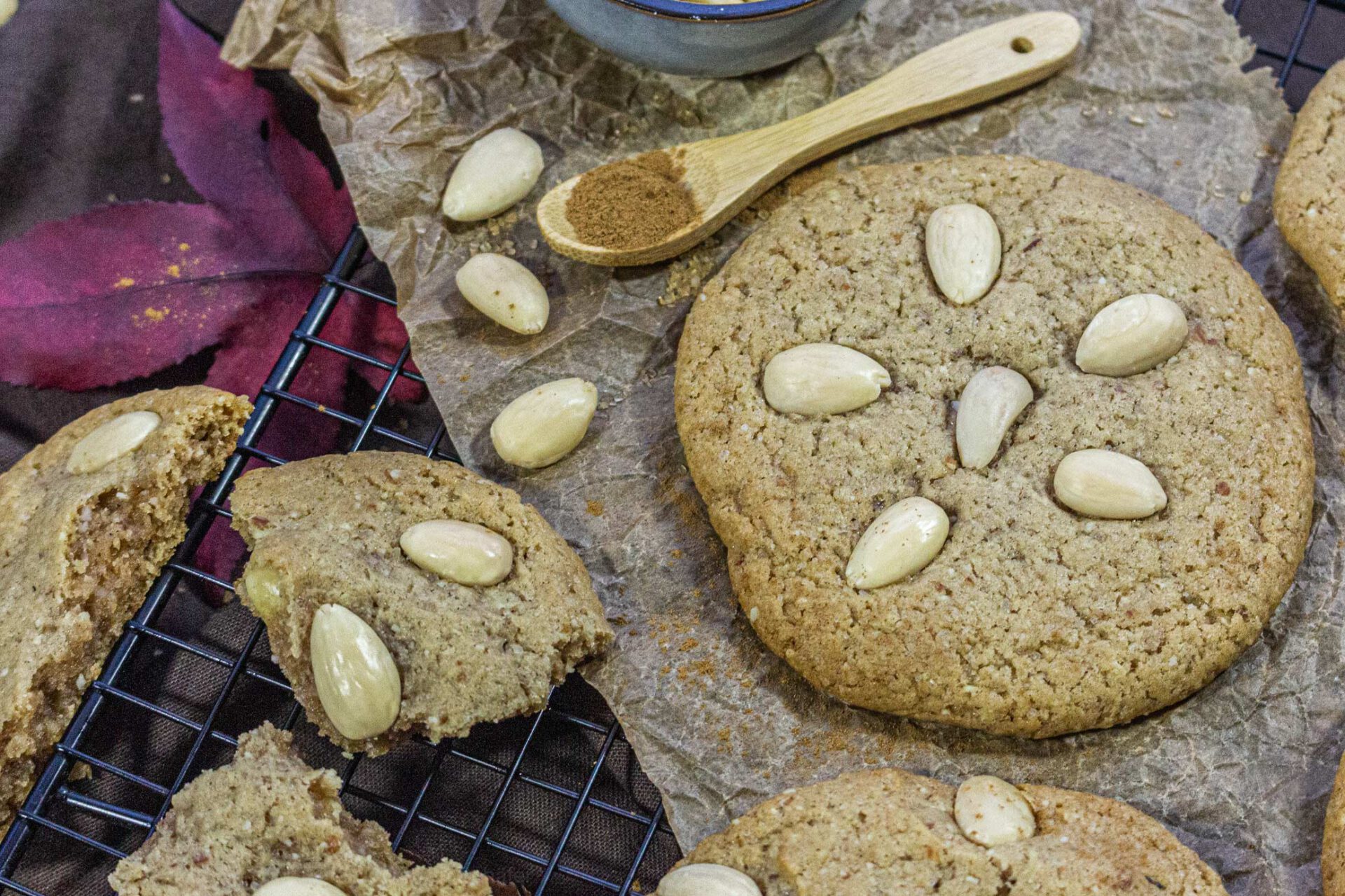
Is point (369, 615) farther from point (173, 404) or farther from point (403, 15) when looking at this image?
point (403, 15)

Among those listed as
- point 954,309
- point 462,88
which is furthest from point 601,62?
point 954,309

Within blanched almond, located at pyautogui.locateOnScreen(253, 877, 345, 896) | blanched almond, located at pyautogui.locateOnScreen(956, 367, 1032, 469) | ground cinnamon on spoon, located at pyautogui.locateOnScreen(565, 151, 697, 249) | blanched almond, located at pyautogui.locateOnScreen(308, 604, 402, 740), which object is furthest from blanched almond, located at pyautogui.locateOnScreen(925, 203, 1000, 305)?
blanched almond, located at pyautogui.locateOnScreen(253, 877, 345, 896)

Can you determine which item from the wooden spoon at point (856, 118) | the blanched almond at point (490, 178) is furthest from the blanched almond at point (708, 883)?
the blanched almond at point (490, 178)

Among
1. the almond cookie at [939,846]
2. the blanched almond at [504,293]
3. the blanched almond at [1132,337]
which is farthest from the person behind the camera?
the blanched almond at [504,293]

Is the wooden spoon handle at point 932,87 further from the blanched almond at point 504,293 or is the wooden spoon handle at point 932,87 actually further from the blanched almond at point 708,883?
the blanched almond at point 708,883

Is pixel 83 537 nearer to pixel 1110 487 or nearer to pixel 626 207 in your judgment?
pixel 626 207

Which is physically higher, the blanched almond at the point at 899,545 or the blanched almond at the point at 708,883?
the blanched almond at the point at 899,545
